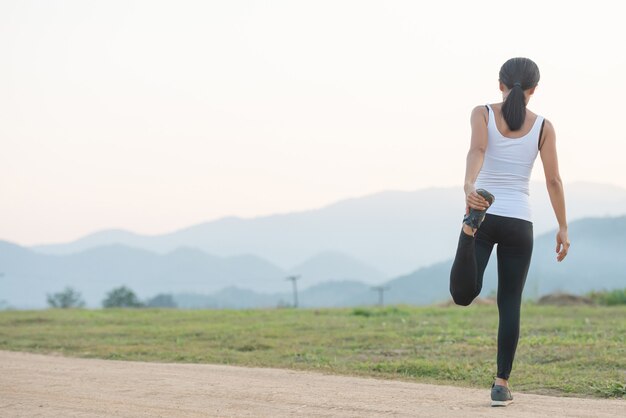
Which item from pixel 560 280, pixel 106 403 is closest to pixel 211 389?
pixel 106 403

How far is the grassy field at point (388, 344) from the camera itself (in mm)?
9188

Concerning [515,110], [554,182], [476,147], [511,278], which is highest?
[515,110]

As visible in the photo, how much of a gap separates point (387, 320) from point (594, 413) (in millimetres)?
11268

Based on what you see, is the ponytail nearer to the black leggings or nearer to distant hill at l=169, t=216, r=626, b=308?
the black leggings

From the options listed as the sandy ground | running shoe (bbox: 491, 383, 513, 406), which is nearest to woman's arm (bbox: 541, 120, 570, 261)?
running shoe (bbox: 491, 383, 513, 406)

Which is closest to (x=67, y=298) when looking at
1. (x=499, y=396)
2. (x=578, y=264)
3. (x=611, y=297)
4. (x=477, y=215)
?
(x=611, y=297)

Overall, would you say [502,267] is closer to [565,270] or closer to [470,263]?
[470,263]

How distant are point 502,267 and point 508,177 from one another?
0.63 meters

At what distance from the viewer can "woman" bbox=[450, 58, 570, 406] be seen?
6535mm

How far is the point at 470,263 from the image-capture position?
21.2 feet

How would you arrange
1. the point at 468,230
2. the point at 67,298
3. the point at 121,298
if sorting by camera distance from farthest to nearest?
1. the point at 67,298
2. the point at 121,298
3. the point at 468,230

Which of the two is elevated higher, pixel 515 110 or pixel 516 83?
pixel 516 83

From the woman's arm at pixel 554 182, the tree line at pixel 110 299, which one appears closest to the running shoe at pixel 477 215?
the woman's arm at pixel 554 182

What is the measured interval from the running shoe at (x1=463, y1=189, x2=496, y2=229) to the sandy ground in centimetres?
122
